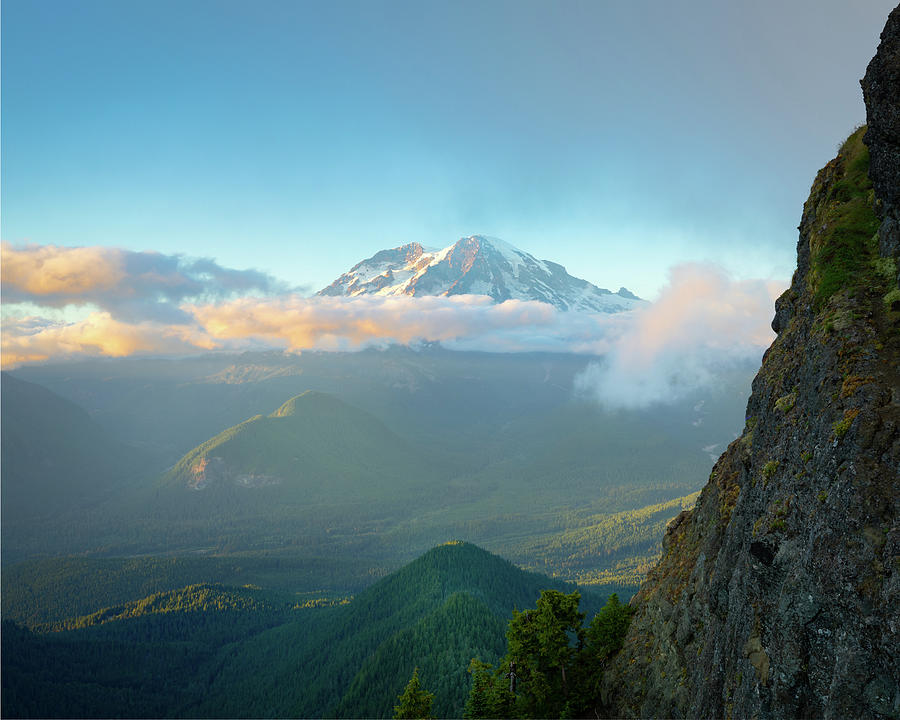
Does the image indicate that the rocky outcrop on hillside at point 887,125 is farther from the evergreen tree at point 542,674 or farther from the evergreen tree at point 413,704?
the evergreen tree at point 413,704

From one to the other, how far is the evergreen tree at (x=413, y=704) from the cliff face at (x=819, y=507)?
59.1 ft

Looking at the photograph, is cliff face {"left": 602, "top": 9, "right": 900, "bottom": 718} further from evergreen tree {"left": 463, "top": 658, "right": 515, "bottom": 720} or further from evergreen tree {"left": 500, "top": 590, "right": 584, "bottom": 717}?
evergreen tree {"left": 463, "top": 658, "right": 515, "bottom": 720}

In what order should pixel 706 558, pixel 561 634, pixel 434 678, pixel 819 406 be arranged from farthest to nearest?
1. pixel 434 678
2. pixel 561 634
3. pixel 706 558
4. pixel 819 406

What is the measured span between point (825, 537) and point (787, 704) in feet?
19.4

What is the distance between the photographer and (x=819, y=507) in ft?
59.1

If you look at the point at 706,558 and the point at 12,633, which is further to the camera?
the point at 12,633

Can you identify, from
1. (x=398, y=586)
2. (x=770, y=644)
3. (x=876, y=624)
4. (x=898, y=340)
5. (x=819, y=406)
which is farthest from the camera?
(x=398, y=586)

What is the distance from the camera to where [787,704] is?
55.2ft

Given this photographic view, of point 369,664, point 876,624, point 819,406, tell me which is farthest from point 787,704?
point 369,664

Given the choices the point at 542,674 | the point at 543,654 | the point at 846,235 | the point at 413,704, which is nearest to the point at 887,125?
the point at 846,235

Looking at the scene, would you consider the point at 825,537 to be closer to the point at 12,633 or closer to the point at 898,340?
the point at 898,340

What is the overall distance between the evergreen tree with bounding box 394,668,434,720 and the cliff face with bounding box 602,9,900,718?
18.0m

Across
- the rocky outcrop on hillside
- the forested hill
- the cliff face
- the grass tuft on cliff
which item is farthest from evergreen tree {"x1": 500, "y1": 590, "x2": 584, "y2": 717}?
the forested hill

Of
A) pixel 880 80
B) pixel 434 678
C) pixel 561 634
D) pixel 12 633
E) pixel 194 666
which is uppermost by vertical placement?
pixel 880 80
